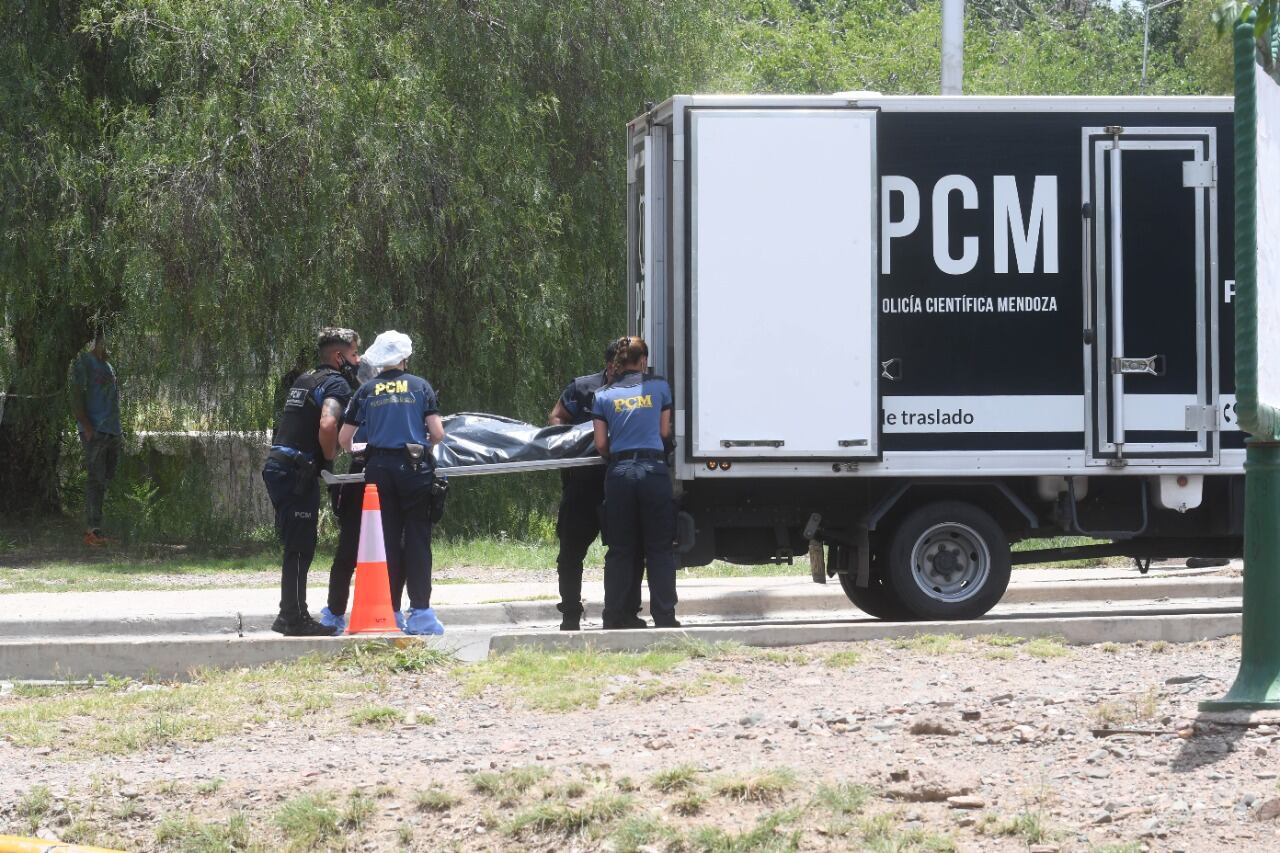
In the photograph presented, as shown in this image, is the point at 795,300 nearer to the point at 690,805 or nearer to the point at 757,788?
the point at 757,788

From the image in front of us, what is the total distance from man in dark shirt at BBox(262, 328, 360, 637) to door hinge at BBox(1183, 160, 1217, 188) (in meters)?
4.91

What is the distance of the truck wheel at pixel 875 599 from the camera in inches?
404

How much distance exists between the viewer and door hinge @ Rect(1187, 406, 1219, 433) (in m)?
10.0

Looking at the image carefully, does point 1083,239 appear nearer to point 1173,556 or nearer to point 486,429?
point 1173,556

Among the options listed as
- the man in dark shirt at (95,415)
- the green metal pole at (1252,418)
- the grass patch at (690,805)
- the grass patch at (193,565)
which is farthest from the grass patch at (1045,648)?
the man in dark shirt at (95,415)

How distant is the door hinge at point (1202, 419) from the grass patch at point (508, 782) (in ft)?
18.6

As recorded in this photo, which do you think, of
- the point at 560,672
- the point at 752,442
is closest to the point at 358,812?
the point at 560,672

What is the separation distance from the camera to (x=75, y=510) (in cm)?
1873

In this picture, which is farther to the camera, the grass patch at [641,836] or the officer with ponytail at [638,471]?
the officer with ponytail at [638,471]

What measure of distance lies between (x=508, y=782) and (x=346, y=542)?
15.2 ft

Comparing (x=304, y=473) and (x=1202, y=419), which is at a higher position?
(x=1202, y=419)

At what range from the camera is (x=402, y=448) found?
9.53 metres

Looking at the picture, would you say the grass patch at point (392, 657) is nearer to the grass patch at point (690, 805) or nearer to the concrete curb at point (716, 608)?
the concrete curb at point (716, 608)

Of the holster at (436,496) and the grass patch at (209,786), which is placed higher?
the holster at (436,496)
